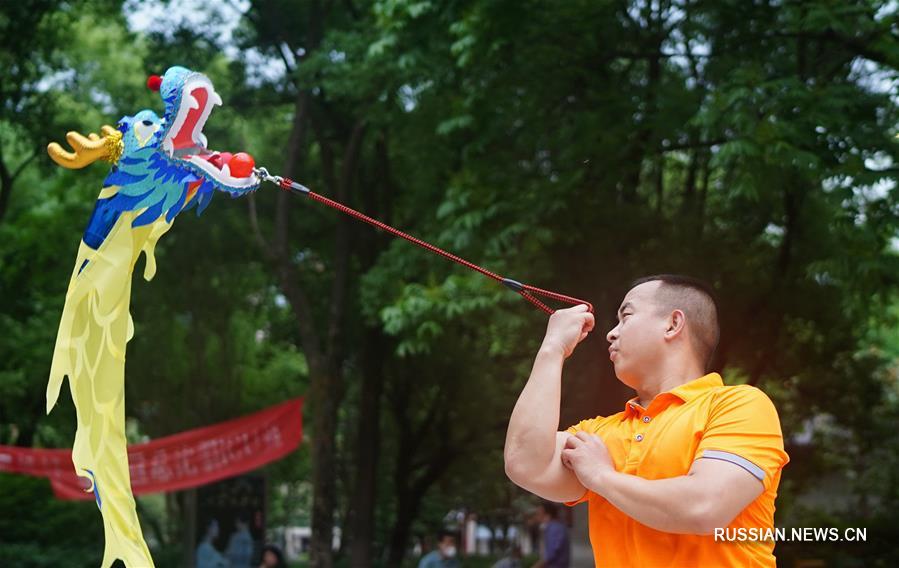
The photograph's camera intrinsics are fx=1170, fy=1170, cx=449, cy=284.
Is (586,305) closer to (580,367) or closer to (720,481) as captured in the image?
(720,481)

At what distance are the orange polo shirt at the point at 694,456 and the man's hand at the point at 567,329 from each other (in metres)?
0.22

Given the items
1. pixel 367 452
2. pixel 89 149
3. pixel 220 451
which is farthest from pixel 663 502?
pixel 367 452

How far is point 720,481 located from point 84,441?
1.75m

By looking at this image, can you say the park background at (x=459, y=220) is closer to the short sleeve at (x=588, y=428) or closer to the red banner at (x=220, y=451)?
the red banner at (x=220, y=451)

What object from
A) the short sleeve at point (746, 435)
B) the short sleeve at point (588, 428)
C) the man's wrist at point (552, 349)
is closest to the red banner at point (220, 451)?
the short sleeve at point (588, 428)

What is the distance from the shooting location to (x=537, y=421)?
2473 mm

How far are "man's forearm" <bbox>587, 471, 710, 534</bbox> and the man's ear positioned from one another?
0.38 meters

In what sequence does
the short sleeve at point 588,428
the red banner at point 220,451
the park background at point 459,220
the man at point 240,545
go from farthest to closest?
the man at point 240,545 < the red banner at point 220,451 < the park background at point 459,220 < the short sleeve at point 588,428

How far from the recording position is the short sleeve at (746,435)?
228cm

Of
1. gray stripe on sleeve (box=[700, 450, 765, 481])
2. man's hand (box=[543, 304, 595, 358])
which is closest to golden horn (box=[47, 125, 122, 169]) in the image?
man's hand (box=[543, 304, 595, 358])

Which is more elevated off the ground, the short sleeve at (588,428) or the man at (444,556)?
the man at (444,556)

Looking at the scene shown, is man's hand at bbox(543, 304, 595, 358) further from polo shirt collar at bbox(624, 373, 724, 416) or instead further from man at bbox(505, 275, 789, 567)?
polo shirt collar at bbox(624, 373, 724, 416)

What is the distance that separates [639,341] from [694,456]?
0.31m

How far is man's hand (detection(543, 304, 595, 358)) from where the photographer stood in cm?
255
